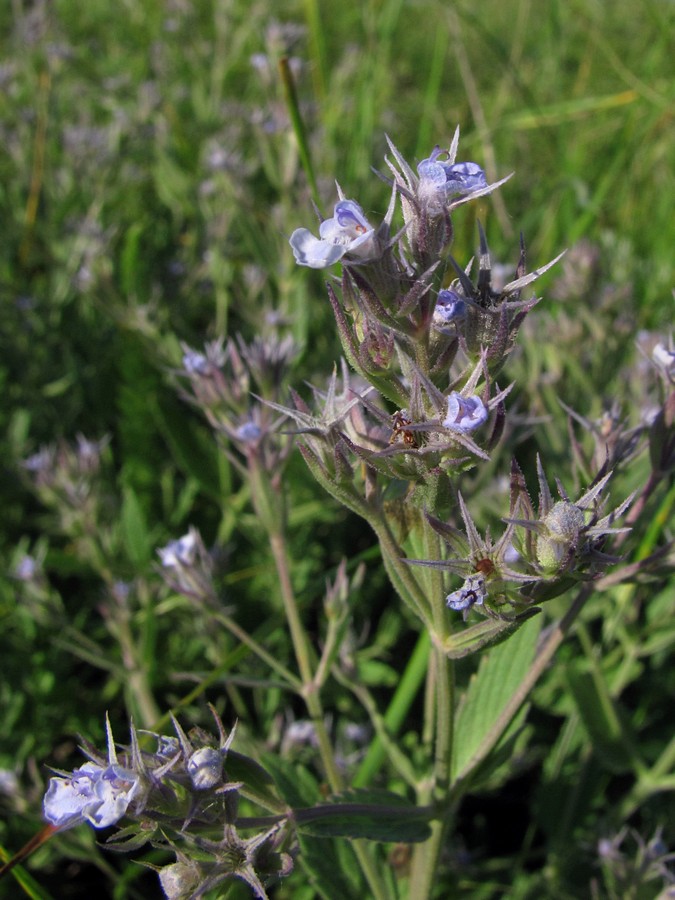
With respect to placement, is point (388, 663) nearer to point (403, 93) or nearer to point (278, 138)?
point (278, 138)

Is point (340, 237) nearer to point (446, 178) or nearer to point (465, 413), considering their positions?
point (446, 178)

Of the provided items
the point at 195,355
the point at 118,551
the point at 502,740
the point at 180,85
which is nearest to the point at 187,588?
the point at 195,355

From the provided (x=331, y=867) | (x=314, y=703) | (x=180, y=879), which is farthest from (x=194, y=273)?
(x=180, y=879)

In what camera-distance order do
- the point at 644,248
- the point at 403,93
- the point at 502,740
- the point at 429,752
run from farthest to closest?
1. the point at 403,93
2. the point at 644,248
3. the point at 429,752
4. the point at 502,740

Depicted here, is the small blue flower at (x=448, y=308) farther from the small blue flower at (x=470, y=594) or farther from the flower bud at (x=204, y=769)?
the flower bud at (x=204, y=769)

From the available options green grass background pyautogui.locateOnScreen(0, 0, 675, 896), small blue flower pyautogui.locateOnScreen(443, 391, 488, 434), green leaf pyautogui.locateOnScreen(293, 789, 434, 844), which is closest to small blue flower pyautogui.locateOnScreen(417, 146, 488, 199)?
small blue flower pyautogui.locateOnScreen(443, 391, 488, 434)

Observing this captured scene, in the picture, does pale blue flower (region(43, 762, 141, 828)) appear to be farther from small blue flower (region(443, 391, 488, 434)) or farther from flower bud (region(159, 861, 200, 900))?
small blue flower (region(443, 391, 488, 434))
